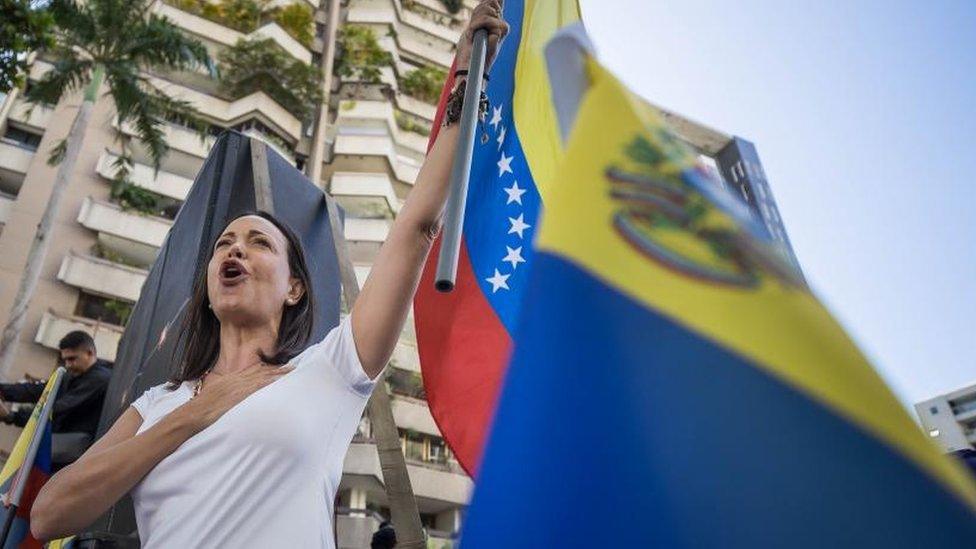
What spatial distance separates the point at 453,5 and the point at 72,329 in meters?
28.3

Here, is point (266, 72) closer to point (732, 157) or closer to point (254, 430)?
point (732, 157)

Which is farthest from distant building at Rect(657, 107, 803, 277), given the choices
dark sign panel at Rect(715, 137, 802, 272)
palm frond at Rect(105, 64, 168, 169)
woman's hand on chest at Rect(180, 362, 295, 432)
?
woman's hand on chest at Rect(180, 362, 295, 432)

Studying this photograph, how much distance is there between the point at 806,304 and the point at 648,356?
0.45 ft

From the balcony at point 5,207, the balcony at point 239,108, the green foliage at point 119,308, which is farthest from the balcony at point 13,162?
the green foliage at point 119,308

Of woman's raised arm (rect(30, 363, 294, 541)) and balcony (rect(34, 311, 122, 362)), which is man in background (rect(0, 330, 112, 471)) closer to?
woman's raised arm (rect(30, 363, 294, 541))

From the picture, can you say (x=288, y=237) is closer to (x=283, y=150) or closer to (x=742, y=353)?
(x=742, y=353)

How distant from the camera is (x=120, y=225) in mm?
23328

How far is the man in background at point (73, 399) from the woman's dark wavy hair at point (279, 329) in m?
2.38

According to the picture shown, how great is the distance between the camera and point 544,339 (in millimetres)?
634

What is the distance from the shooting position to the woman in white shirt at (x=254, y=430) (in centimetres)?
124

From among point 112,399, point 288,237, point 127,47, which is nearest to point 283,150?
point 127,47

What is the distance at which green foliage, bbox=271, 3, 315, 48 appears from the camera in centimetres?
3131

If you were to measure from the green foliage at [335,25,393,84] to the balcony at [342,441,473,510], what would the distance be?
58.4 ft

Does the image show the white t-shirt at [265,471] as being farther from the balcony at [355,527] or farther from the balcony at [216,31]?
the balcony at [216,31]
